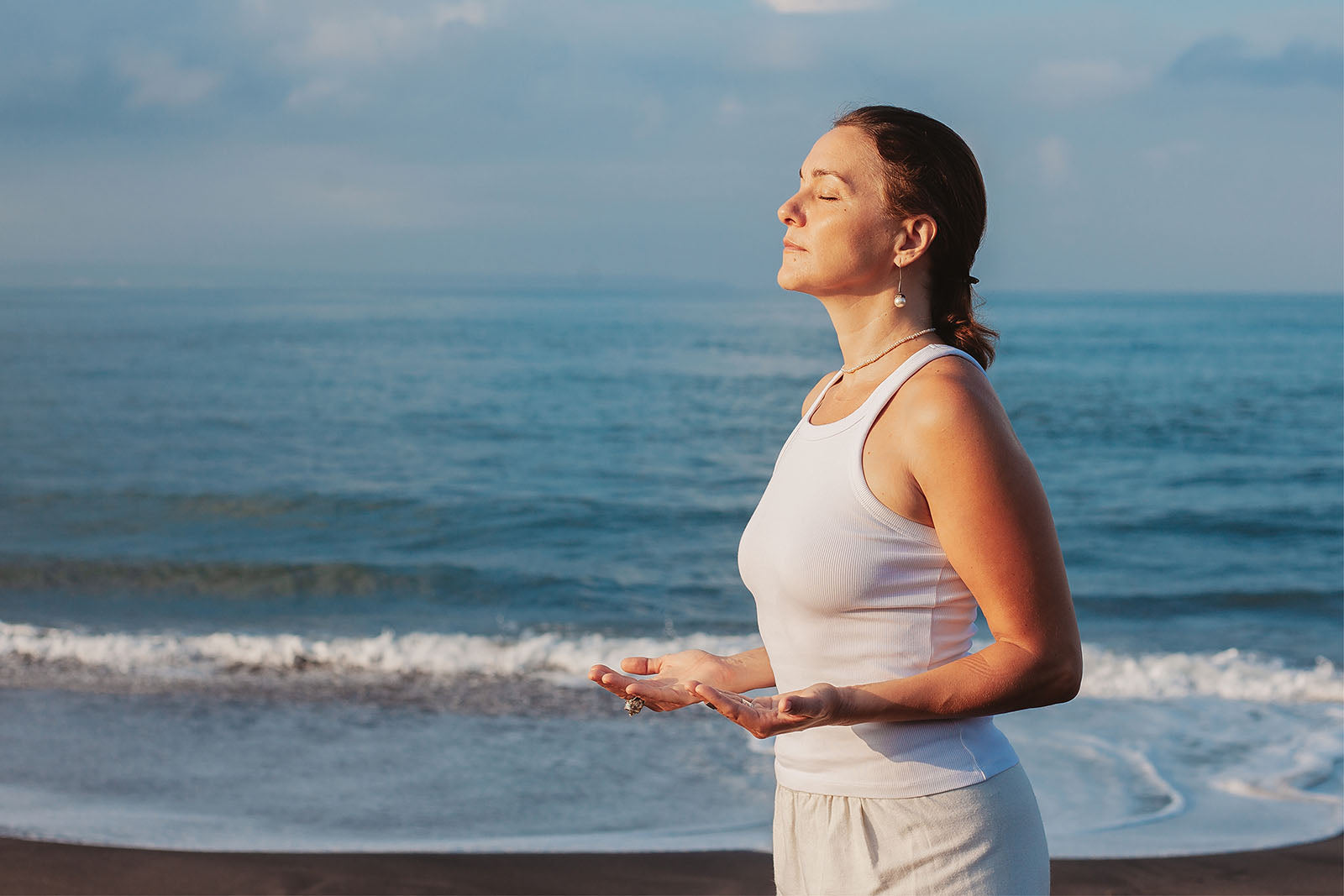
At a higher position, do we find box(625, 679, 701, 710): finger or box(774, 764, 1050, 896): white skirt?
box(625, 679, 701, 710): finger

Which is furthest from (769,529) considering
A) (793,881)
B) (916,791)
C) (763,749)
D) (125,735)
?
(125,735)

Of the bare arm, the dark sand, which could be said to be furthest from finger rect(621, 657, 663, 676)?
the dark sand

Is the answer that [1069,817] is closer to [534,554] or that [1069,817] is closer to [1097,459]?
[534,554]

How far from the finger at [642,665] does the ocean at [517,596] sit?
2.99 metres

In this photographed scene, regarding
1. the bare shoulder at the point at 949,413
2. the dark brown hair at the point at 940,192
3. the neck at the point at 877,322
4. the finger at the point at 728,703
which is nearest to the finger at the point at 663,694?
the finger at the point at 728,703

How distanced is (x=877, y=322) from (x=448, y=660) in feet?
24.1

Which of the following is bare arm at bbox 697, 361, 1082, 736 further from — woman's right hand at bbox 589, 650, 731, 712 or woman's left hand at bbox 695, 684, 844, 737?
woman's right hand at bbox 589, 650, 731, 712

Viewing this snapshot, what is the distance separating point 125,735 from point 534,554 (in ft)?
24.4

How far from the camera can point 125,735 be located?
6449 mm

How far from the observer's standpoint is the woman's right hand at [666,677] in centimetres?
167

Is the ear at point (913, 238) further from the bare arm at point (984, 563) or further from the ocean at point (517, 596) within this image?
the ocean at point (517, 596)

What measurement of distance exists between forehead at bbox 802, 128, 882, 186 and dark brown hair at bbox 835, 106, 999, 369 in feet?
0.04

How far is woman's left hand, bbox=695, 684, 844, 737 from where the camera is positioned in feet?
4.93

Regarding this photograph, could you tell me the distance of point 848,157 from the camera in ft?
6.12
